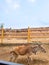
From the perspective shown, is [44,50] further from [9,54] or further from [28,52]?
[9,54]

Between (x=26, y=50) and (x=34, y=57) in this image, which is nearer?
(x=26, y=50)

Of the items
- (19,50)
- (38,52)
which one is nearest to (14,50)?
(19,50)

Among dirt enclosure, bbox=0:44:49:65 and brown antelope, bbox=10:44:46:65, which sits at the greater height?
brown antelope, bbox=10:44:46:65

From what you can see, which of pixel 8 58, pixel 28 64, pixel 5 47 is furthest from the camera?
pixel 5 47

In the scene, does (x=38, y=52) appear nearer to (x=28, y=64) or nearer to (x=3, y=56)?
(x=28, y=64)

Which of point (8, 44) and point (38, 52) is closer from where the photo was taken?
point (38, 52)

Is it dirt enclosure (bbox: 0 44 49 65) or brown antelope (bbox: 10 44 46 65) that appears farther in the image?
dirt enclosure (bbox: 0 44 49 65)

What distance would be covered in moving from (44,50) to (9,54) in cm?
237

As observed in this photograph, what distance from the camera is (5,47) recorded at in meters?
19.8

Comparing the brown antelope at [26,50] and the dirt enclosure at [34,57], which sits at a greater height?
the brown antelope at [26,50]

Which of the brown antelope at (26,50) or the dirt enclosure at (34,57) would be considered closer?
the brown antelope at (26,50)

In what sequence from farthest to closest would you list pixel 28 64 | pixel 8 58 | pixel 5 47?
pixel 5 47, pixel 8 58, pixel 28 64

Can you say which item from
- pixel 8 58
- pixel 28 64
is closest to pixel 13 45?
pixel 8 58

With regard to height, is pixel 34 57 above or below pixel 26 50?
below
